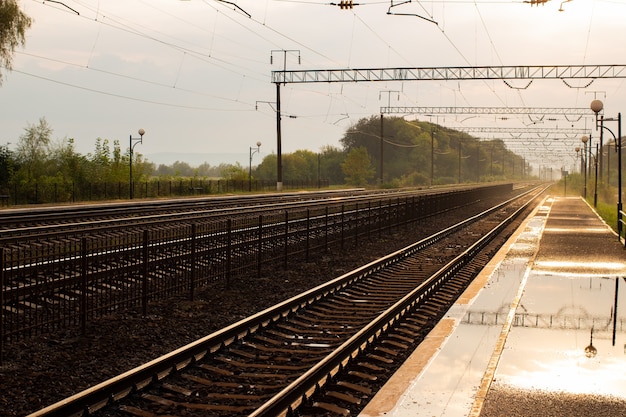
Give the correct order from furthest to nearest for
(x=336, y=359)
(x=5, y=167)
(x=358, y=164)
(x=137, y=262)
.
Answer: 1. (x=358, y=164)
2. (x=5, y=167)
3. (x=137, y=262)
4. (x=336, y=359)

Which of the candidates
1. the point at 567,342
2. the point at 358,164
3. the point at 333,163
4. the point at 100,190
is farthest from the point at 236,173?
the point at 567,342

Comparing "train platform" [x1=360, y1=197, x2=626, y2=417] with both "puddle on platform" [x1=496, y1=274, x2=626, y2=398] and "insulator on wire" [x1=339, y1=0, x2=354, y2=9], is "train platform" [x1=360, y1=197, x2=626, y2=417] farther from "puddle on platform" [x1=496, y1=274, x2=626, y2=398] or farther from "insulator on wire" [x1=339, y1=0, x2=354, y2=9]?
"insulator on wire" [x1=339, y1=0, x2=354, y2=9]

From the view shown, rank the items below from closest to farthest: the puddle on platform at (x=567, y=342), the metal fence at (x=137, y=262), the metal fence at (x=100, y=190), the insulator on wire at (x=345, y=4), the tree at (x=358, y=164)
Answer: the puddle on platform at (x=567, y=342) < the metal fence at (x=137, y=262) < the insulator on wire at (x=345, y=4) < the metal fence at (x=100, y=190) < the tree at (x=358, y=164)

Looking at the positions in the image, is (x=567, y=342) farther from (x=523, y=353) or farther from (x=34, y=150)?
(x=34, y=150)

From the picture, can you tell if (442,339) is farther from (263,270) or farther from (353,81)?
(353,81)

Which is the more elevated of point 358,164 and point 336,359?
point 358,164

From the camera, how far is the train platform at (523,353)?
24.4ft

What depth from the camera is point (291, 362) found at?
31.0 ft

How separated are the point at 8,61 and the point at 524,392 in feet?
139

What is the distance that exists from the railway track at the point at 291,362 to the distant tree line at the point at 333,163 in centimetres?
3732

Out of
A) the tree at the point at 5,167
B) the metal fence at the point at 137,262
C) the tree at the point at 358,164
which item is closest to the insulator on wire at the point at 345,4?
the metal fence at the point at 137,262

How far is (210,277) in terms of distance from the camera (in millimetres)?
14992

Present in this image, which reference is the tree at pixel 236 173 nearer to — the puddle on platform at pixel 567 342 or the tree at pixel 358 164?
the tree at pixel 358 164

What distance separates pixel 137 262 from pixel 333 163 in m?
111
